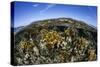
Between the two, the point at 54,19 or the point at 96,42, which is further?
the point at 96,42

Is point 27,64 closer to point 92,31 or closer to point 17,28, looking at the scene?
point 17,28

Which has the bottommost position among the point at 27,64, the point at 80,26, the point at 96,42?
the point at 27,64

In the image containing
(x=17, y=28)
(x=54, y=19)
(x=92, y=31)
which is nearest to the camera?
(x=17, y=28)

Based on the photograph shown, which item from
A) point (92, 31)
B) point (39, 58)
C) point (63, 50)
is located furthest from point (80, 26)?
point (39, 58)

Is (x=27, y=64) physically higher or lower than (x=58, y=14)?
lower

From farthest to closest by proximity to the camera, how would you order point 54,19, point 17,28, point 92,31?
point 92,31 → point 54,19 → point 17,28

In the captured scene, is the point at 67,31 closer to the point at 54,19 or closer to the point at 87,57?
the point at 54,19
